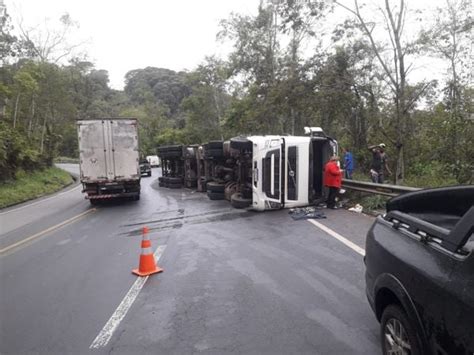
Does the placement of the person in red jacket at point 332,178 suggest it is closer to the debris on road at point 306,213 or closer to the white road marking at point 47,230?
the debris on road at point 306,213

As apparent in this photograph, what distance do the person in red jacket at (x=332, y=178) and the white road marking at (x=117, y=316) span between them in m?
7.26

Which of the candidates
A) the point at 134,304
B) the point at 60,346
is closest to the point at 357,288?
the point at 134,304

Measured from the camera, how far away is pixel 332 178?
1164 centimetres

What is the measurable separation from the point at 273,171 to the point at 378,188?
297 centimetres

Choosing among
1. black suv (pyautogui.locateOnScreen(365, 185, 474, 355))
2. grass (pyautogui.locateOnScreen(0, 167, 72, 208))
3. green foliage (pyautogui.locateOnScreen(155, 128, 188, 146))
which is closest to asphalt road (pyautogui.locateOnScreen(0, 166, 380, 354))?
black suv (pyautogui.locateOnScreen(365, 185, 474, 355))

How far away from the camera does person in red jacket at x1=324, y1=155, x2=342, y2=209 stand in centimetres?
1162

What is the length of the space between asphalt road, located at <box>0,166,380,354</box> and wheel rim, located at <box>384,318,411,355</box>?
0.49 meters

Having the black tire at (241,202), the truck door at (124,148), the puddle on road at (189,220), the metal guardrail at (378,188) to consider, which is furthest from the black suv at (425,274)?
the truck door at (124,148)

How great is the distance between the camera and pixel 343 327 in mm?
3941

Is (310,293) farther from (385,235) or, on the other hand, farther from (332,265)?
(385,235)

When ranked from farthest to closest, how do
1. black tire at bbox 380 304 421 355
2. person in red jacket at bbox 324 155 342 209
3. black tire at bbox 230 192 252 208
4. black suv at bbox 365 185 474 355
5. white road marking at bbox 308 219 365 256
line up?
1. black tire at bbox 230 192 252 208
2. person in red jacket at bbox 324 155 342 209
3. white road marking at bbox 308 219 365 256
4. black tire at bbox 380 304 421 355
5. black suv at bbox 365 185 474 355

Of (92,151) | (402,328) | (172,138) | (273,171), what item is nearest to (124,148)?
(92,151)

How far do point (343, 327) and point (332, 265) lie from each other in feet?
7.14

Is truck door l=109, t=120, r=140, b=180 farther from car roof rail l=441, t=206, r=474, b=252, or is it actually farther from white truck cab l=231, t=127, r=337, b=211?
car roof rail l=441, t=206, r=474, b=252
